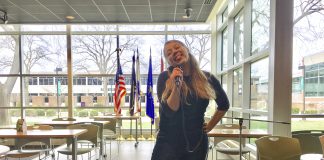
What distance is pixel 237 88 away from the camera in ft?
17.4

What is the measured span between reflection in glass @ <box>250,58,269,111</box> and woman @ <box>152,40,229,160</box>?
2.63 meters

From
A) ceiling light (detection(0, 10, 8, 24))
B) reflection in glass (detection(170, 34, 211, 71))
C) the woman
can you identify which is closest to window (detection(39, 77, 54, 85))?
ceiling light (detection(0, 10, 8, 24))

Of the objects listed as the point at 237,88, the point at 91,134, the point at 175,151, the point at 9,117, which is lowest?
the point at 9,117

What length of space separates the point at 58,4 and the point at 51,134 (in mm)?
2805

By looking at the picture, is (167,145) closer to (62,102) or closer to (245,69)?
(245,69)

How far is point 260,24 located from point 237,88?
1.61 m

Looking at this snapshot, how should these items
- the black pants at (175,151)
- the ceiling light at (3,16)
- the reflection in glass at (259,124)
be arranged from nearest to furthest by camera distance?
the black pants at (175,151) < the reflection in glass at (259,124) < the ceiling light at (3,16)

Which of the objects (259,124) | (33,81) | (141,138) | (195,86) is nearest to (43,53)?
(33,81)

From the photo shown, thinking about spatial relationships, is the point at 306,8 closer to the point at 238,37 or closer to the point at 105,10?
the point at 238,37

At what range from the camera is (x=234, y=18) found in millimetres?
5598

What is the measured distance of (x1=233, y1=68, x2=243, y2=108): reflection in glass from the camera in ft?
16.6

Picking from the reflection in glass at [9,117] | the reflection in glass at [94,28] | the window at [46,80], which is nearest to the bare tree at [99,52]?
the reflection in glass at [94,28]

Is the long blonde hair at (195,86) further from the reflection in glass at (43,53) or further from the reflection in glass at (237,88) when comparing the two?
the reflection in glass at (43,53)

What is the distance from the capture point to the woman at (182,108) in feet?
3.98
